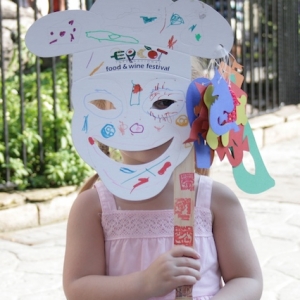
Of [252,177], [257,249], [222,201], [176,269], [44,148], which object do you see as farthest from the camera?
[44,148]

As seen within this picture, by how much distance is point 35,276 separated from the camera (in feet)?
9.16

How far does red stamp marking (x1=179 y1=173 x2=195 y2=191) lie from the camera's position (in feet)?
4.05

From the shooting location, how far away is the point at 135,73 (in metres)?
1.29

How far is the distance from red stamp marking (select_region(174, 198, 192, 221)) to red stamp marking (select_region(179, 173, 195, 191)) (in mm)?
24

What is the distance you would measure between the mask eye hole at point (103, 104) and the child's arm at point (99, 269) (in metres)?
0.21

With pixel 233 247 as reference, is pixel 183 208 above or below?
above

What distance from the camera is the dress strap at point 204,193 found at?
1427mm

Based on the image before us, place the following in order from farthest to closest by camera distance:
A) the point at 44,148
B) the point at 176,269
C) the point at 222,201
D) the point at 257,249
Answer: the point at 44,148
the point at 257,249
the point at 222,201
the point at 176,269

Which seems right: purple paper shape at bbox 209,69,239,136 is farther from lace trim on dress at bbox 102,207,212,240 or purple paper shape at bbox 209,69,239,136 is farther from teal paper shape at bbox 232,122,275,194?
lace trim on dress at bbox 102,207,212,240

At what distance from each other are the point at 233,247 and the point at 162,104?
0.37 m

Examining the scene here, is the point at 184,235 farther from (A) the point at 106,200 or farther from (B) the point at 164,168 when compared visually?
(A) the point at 106,200

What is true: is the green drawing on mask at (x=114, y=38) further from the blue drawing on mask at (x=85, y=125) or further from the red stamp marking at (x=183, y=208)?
the red stamp marking at (x=183, y=208)

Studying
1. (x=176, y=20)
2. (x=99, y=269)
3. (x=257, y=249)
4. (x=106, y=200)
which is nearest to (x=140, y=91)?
(x=176, y=20)

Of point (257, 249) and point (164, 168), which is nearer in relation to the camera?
point (164, 168)
